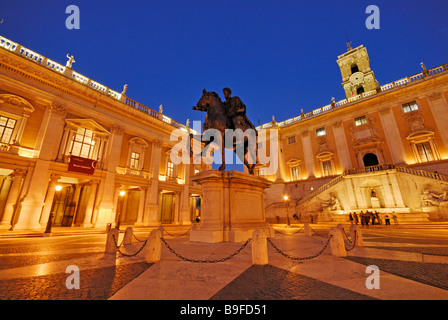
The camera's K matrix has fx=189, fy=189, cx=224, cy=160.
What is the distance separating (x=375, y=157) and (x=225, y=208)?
77.6ft

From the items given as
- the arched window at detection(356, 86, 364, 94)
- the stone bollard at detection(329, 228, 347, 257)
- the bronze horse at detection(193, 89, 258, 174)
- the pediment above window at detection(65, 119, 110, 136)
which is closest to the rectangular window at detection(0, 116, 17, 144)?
the pediment above window at detection(65, 119, 110, 136)

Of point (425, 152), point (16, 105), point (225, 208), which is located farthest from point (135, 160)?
point (425, 152)

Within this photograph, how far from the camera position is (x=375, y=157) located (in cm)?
2191

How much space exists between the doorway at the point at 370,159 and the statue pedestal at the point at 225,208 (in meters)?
22.0

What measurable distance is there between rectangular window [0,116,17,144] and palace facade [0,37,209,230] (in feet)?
0.07

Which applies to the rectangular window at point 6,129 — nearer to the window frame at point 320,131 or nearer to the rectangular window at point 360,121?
the window frame at point 320,131

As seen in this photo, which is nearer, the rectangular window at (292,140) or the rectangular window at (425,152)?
the rectangular window at (425,152)

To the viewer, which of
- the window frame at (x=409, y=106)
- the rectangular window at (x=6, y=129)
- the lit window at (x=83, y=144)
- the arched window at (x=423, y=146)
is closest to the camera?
the rectangular window at (x=6, y=129)

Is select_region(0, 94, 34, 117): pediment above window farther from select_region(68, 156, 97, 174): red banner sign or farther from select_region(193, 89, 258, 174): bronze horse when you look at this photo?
select_region(193, 89, 258, 174): bronze horse

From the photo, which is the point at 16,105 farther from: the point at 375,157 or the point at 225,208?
the point at 375,157

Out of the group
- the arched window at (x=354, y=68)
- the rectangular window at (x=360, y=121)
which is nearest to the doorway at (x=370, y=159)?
the rectangular window at (x=360, y=121)

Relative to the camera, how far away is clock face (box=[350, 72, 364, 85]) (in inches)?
1227

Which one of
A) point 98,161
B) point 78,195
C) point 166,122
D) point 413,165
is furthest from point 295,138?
point 78,195

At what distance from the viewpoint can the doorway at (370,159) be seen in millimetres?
21781
